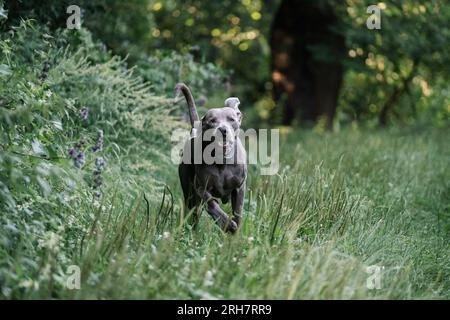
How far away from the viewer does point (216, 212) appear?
5.16 metres

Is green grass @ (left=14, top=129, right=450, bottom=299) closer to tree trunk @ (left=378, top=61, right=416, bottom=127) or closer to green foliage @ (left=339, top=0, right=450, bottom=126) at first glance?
green foliage @ (left=339, top=0, right=450, bottom=126)

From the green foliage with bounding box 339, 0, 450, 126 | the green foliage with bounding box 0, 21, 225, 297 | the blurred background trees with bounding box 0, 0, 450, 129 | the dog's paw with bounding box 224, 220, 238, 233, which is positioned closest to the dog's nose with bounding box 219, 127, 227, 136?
the dog's paw with bounding box 224, 220, 238, 233

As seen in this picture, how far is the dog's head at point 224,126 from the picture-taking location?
4.91m

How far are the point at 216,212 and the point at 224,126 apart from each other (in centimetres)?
69

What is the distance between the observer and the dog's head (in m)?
4.91

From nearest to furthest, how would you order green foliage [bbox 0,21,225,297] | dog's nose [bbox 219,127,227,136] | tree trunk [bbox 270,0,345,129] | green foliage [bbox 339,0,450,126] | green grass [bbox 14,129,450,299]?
green grass [bbox 14,129,450,299]
green foliage [bbox 0,21,225,297]
dog's nose [bbox 219,127,227,136]
green foliage [bbox 339,0,450,126]
tree trunk [bbox 270,0,345,129]

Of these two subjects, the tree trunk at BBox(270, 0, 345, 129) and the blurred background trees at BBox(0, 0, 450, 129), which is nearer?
the blurred background trees at BBox(0, 0, 450, 129)

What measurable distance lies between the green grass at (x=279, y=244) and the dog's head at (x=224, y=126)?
540 millimetres

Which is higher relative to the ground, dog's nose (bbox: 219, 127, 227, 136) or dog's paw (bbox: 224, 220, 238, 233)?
dog's nose (bbox: 219, 127, 227, 136)

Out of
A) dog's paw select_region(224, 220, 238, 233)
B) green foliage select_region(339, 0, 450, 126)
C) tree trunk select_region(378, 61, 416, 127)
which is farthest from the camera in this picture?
tree trunk select_region(378, 61, 416, 127)

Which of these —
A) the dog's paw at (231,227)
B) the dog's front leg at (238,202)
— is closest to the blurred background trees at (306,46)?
the dog's front leg at (238,202)

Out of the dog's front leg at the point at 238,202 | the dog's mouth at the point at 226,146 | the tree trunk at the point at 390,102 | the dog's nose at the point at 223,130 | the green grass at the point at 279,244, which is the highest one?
the tree trunk at the point at 390,102

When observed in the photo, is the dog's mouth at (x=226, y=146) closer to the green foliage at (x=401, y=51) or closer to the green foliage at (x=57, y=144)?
the green foliage at (x=57, y=144)

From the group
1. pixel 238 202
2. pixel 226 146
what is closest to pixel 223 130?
pixel 226 146
